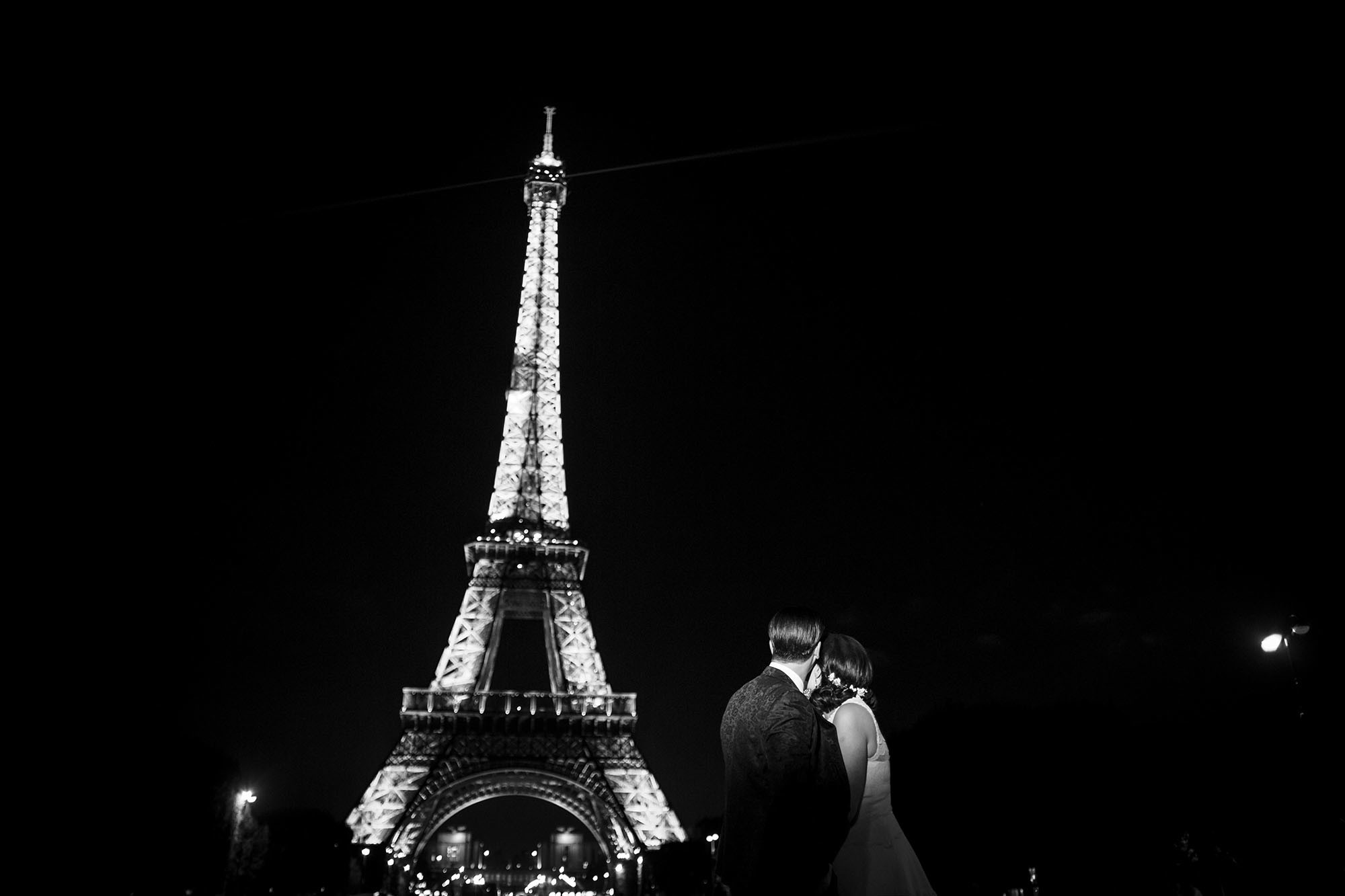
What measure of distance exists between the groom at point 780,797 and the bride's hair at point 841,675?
92cm

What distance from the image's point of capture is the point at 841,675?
654cm

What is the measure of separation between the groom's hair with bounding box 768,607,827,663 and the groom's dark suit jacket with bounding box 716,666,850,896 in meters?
0.35

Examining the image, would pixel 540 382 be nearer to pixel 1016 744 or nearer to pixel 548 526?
pixel 548 526

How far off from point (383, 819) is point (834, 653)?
135 feet

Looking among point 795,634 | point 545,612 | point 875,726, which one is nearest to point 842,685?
point 875,726

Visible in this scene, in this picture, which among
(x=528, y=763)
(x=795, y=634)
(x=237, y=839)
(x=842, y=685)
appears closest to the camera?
(x=795, y=634)

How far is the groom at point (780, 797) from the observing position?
17.0 feet

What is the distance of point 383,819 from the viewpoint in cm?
4384

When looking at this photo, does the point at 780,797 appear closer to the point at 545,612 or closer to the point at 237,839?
the point at 545,612

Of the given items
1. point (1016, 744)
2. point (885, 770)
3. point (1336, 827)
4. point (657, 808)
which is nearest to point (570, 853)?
point (657, 808)

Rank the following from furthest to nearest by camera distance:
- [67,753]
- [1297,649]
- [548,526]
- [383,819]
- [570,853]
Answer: [570,853], [548,526], [383,819], [67,753], [1297,649]

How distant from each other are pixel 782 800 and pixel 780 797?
0.01 m

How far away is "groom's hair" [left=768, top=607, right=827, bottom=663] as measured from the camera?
582cm

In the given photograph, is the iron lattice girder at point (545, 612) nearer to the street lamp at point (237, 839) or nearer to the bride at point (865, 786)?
the street lamp at point (237, 839)
